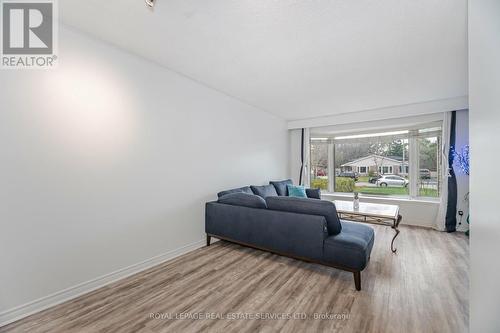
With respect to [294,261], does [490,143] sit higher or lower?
higher

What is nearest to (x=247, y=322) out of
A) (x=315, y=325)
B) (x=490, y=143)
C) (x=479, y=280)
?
(x=315, y=325)

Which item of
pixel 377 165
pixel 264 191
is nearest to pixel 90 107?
pixel 264 191

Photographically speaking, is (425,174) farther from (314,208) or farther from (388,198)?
(314,208)

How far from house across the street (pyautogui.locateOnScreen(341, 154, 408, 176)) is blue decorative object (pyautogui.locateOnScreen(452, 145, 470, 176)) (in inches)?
39.3

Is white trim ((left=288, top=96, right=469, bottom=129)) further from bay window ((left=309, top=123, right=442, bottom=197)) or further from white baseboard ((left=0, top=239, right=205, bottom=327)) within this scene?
white baseboard ((left=0, top=239, right=205, bottom=327))

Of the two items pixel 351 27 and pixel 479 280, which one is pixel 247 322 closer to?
pixel 479 280

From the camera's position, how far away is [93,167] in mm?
2248

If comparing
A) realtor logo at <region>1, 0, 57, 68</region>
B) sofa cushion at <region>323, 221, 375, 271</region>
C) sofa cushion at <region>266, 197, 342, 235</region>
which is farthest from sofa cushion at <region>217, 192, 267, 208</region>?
realtor logo at <region>1, 0, 57, 68</region>

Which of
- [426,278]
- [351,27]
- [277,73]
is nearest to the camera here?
[351,27]

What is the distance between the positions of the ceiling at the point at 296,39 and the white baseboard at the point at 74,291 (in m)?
2.55

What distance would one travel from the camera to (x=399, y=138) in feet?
16.5

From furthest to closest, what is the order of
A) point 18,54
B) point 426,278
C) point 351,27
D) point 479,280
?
point 426,278 → point 351,27 → point 18,54 → point 479,280

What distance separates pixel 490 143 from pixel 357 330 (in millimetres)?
1652

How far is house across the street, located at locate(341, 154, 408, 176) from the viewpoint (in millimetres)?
5133
